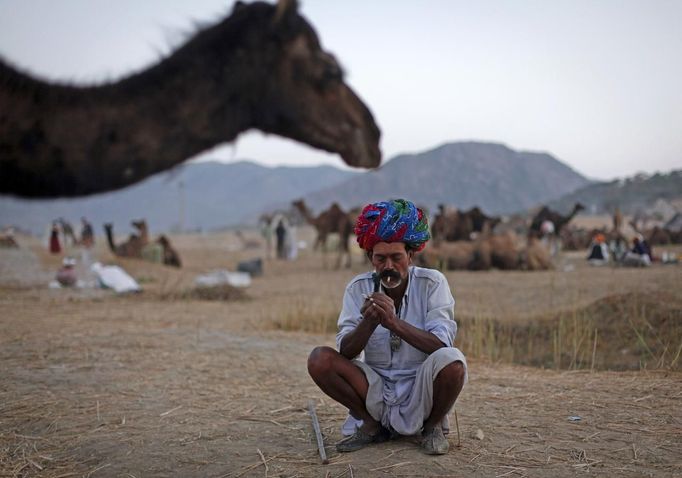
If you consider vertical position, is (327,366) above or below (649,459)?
above

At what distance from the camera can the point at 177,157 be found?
12.7 feet

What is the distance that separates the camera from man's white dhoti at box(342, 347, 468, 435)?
134 inches

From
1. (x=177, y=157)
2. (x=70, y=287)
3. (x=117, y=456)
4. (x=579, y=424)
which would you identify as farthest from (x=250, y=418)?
(x=70, y=287)

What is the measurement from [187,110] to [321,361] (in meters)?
1.55

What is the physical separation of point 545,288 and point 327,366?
9631 mm

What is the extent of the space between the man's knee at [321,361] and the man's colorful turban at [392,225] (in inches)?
20.8

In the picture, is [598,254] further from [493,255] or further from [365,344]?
[365,344]

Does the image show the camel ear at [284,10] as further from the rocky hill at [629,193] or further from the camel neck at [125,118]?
the rocky hill at [629,193]

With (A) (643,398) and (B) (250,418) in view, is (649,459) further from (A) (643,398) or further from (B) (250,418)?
(B) (250,418)

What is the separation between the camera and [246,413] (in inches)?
177

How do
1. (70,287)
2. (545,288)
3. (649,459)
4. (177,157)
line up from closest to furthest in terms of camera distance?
(649,459) → (177,157) → (545,288) → (70,287)

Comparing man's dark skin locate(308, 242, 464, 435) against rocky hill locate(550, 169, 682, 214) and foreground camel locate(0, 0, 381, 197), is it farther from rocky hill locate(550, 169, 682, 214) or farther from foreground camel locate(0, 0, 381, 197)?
rocky hill locate(550, 169, 682, 214)

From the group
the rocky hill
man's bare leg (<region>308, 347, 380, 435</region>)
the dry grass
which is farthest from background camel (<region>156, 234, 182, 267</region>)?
the rocky hill

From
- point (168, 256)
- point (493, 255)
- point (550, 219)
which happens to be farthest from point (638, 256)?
point (168, 256)
